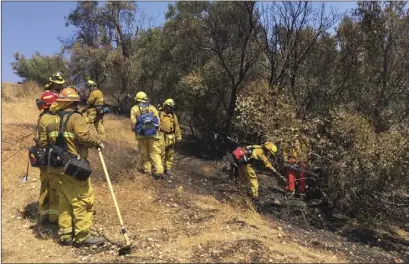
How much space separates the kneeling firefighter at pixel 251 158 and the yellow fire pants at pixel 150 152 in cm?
173

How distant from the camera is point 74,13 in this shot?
24.9 m

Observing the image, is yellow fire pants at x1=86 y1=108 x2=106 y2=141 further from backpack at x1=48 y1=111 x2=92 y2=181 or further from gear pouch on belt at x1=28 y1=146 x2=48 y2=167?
backpack at x1=48 y1=111 x2=92 y2=181

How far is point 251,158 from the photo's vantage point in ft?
31.3

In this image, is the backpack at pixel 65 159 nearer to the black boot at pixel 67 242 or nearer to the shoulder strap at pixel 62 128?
the shoulder strap at pixel 62 128

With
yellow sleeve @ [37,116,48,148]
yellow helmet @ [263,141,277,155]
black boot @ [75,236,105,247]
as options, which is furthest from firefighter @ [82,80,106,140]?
black boot @ [75,236,105,247]

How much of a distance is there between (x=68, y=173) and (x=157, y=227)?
5.99ft

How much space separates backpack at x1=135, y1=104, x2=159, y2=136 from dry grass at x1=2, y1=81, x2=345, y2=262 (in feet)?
2.30

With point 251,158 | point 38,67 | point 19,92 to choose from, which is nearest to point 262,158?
point 251,158

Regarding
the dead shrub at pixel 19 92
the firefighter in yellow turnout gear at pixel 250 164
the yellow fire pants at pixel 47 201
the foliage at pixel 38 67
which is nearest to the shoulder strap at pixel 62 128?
the yellow fire pants at pixel 47 201

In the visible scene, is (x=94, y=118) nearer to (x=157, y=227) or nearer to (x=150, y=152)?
(x=150, y=152)

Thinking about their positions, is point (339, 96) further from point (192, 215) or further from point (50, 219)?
point (50, 219)

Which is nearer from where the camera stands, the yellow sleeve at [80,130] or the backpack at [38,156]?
the yellow sleeve at [80,130]

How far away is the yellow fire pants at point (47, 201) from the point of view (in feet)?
20.9

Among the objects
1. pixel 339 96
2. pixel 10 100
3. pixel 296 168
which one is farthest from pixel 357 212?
pixel 10 100
